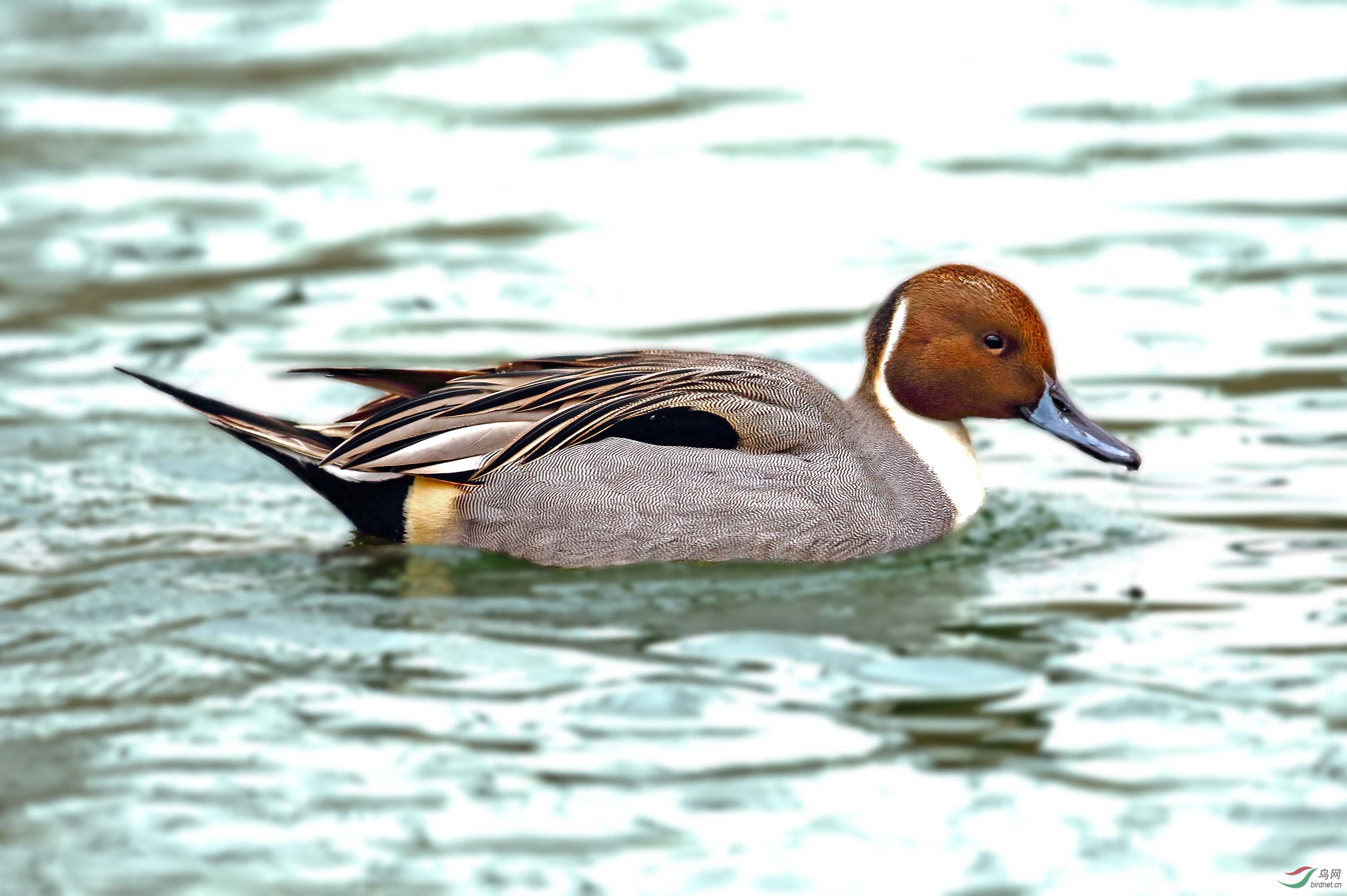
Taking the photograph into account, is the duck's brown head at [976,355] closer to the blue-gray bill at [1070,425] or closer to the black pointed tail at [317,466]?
the blue-gray bill at [1070,425]

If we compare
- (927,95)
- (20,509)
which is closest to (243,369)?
(20,509)

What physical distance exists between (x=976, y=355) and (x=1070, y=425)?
395mm

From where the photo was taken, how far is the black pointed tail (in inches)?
275

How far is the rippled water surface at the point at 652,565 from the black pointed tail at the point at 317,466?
0.57 ft

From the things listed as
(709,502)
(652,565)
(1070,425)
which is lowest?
(652,565)

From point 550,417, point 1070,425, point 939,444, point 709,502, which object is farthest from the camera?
point 939,444

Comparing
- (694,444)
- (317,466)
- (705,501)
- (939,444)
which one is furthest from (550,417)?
(939,444)

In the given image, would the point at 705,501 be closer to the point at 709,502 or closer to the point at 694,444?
the point at 709,502

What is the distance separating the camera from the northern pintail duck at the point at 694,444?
6.83 meters

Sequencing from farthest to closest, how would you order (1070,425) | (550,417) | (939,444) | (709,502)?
A: (939,444) < (1070,425) < (550,417) < (709,502)

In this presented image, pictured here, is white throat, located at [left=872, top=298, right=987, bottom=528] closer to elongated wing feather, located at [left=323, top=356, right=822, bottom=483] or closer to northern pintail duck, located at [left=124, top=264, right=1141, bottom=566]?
northern pintail duck, located at [left=124, top=264, right=1141, bottom=566]

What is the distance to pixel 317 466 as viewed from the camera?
22.9ft

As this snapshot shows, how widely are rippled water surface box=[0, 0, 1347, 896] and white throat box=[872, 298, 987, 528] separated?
20 cm

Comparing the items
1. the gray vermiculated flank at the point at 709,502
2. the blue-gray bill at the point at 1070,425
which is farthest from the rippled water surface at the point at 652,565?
the blue-gray bill at the point at 1070,425
